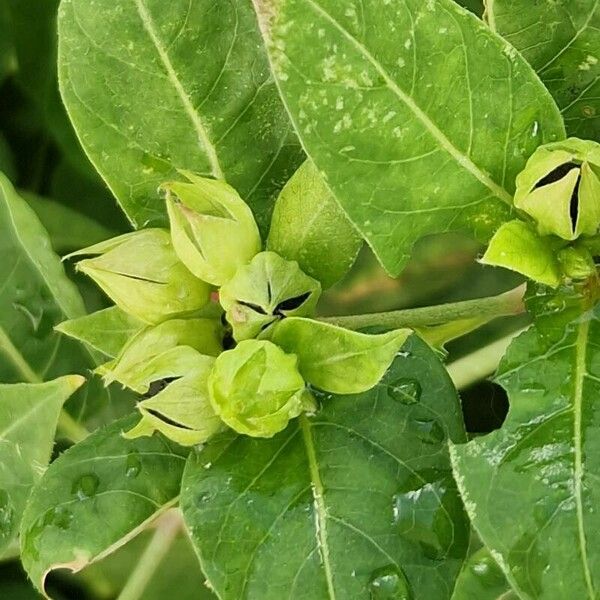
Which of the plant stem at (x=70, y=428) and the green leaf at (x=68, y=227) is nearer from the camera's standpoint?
the plant stem at (x=70, y=428)

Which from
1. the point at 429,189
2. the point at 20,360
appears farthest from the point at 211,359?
the point at 20,360

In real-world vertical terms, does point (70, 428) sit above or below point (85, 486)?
below

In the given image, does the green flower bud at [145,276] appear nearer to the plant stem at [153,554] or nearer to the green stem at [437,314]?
the green stem at [437,314]

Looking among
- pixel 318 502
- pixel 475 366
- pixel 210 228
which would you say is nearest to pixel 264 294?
pixel 210 228

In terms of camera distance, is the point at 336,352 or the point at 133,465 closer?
the point at 336,352

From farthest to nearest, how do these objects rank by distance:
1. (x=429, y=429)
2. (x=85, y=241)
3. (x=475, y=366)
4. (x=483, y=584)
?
(x=85, y=241) → (x=475, y=366) → (x=483, y=584) → (x=429, y=429)

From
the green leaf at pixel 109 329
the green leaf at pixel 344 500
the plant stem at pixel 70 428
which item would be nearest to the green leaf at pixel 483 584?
the green leaf at pixel 344 500

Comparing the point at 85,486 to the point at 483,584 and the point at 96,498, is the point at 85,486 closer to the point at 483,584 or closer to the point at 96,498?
the point at 96,498

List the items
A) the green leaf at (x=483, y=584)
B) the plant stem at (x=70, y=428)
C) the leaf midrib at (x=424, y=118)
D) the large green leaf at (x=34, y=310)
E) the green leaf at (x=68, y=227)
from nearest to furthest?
the leaf midrib at (x=424, y=118)
the green leaf at (x=483, y=584)
the large green leaf at (x=34, y=310)
the plant stem at (x=70, y=428)
the green leaf at (x=68, y=227)
